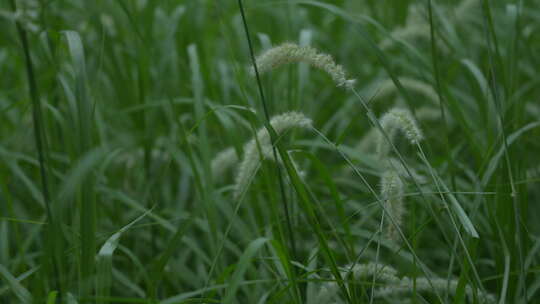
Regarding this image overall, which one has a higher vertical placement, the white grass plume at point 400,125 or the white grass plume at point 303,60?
the white grass plume at point 303,60

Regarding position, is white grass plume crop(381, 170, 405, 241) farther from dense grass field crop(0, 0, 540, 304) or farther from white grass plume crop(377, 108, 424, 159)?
white grass plume crop(377, 108, 424, 159)

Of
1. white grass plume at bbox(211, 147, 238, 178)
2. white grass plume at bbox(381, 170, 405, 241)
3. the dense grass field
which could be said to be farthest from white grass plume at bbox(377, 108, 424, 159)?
white grass plume at bbox(211, 147, 238, 178)

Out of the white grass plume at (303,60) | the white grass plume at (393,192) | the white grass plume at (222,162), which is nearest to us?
the white grass plume at (303,60)

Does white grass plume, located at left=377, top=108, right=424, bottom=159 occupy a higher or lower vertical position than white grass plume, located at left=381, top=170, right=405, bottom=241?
higher

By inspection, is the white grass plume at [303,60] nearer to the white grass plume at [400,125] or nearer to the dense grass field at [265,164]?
the dense grass field at [265,164]

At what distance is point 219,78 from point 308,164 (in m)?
0.90

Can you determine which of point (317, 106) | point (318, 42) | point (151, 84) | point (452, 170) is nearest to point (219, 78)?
point (151, 84)

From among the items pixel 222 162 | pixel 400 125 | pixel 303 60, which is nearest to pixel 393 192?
pixel 400 125

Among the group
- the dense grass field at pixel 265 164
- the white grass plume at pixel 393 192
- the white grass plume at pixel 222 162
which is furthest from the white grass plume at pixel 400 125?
the white grass plume at pixel 222 162

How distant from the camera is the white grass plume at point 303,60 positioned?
141 cm

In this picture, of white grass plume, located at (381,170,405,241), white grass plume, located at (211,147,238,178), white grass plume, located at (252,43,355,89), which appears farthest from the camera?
white grass plume, located at (211,147,238,178)

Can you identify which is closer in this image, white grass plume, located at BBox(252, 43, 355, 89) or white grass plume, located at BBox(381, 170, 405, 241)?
white grass plume, located at BBox(252, 43, 355, 89)

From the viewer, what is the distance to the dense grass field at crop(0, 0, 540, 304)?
57.7 inches

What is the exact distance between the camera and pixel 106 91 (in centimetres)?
326
